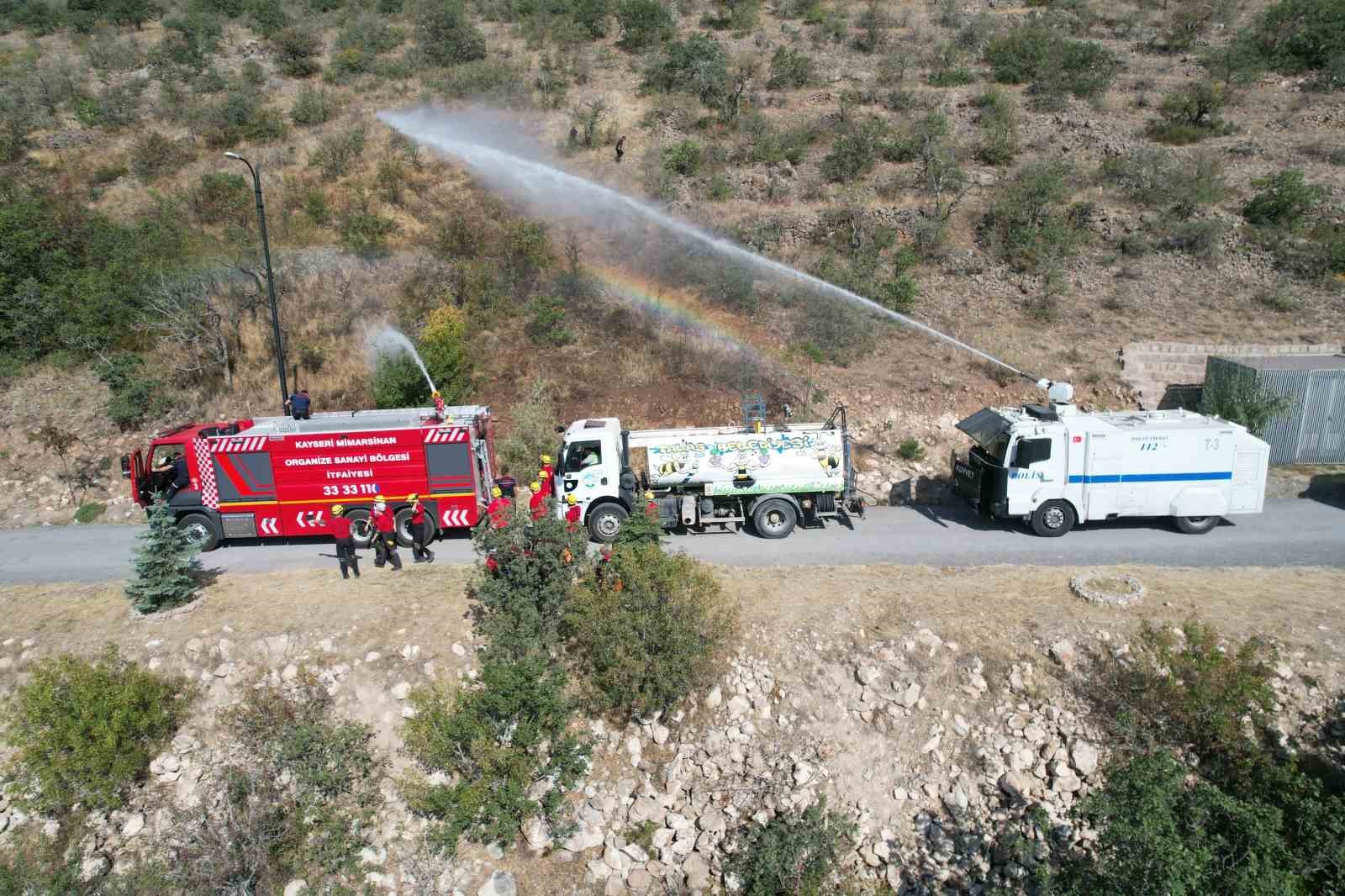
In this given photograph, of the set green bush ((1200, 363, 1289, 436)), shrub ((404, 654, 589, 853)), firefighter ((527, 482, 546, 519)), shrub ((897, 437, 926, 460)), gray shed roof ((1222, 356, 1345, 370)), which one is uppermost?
gray shed roof ((1222, 356, 1345, 370))

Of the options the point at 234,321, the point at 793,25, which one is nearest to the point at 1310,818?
the point at 234,321

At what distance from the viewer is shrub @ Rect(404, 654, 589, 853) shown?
9727 millimetres

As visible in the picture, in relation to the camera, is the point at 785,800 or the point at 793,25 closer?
the point at 785,800

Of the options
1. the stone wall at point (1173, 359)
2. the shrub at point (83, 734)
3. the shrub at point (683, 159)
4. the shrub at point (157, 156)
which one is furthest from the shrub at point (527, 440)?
the shrub at point (157, 156)

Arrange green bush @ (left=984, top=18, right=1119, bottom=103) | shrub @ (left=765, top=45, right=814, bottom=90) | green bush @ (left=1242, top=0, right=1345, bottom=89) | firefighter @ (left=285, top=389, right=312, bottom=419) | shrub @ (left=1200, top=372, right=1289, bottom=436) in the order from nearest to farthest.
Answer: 1. firefighter @ (left=285, top=389, right=312, bottom=419)
2. shrub @ (left=1200, top=372, right=1289, bottom=436)
3. green bush @ (left=1242, top=0, right=1345, bottom=89)
4. green bush @ (left=984, top=18, right=1119, bottom=103)
5. shrub @ (left=765, top=45, right=814, bottom=90)

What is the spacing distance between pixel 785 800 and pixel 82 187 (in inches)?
1398

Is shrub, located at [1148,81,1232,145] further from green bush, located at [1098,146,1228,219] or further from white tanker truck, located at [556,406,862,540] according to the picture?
white tanker truck, located at [556,406,862,540]

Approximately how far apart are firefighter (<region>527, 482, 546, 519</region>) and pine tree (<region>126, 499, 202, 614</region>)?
5.87 metres

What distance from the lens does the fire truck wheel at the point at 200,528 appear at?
600 inches

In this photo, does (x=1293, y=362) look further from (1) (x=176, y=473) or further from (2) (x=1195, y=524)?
(1) (x=176, y=473)

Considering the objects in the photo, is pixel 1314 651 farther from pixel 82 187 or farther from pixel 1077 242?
pixel 82 187

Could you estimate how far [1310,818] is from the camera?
817 cm

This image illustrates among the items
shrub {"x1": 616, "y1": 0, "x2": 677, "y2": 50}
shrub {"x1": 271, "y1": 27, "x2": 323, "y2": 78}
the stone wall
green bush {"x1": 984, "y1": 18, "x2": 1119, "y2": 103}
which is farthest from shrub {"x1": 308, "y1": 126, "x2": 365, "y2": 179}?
green bush {"x1": 984, "y1": 18, "x2": 1119, "y2": 103}

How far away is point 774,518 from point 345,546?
26.7 feet
